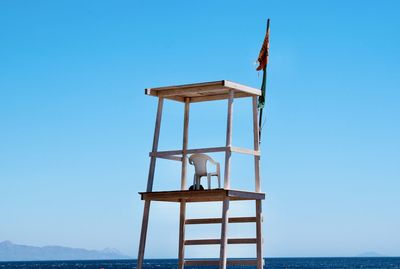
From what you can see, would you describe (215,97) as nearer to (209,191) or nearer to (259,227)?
(209,191)

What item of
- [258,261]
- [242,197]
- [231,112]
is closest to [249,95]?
[231,112]

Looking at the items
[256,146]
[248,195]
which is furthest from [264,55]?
[248,195]

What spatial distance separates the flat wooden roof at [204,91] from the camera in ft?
54.0

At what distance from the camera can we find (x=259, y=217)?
1686 cm

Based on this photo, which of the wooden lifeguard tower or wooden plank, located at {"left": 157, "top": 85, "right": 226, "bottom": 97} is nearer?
the wooden lifeguard tower

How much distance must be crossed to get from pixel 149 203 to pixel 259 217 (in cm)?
211

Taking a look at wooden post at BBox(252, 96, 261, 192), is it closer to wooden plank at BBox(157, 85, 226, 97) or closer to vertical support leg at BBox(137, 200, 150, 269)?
wooden plank at BBox(157, 85, 226, 97)

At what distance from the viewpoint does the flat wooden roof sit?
1645cm

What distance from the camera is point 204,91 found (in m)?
16.9

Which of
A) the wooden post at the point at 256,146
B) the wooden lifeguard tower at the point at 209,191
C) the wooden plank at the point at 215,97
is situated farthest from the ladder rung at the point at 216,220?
the wooden plank at the point at 215,97

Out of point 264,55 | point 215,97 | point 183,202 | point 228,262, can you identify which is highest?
point 264,55

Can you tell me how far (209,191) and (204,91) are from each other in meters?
1.94

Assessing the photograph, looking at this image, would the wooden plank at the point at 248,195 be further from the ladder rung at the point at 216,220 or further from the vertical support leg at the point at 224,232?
the ladder rung at the point at 216,220

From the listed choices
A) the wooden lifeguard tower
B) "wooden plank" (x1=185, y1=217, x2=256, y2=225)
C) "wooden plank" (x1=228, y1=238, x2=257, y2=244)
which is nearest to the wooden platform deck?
the wooden lifeguard tower
